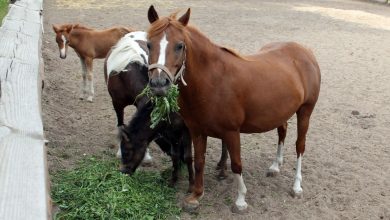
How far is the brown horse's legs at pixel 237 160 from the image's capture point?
145 inches

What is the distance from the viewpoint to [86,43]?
22.8ft

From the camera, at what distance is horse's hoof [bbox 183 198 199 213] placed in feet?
12.7

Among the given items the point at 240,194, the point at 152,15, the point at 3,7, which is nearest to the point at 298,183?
the point at 240,194

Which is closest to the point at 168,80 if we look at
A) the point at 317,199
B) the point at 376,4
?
the point at 317,199

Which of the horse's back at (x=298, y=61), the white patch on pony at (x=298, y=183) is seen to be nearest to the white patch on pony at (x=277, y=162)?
the white patch on pony at (x=298, y=183)

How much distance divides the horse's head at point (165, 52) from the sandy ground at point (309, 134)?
4.78 ft

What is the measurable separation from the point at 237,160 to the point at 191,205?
575 millimetres

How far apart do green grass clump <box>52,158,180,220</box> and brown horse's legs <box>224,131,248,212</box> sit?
1.86 ft

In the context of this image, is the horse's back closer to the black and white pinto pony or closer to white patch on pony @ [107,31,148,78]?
the black and white pinto pony

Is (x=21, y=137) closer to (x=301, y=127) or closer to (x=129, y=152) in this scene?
(x=129, y=152)

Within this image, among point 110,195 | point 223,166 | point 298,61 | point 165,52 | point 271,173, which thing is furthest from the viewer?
point 271,173

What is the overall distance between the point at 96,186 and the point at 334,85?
5.54 metres

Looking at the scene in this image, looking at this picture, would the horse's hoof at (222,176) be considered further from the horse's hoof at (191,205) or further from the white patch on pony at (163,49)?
A: the white patch on pony at (163,49)

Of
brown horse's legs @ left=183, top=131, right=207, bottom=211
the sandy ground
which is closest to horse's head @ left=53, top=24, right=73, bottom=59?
the sandy ground
